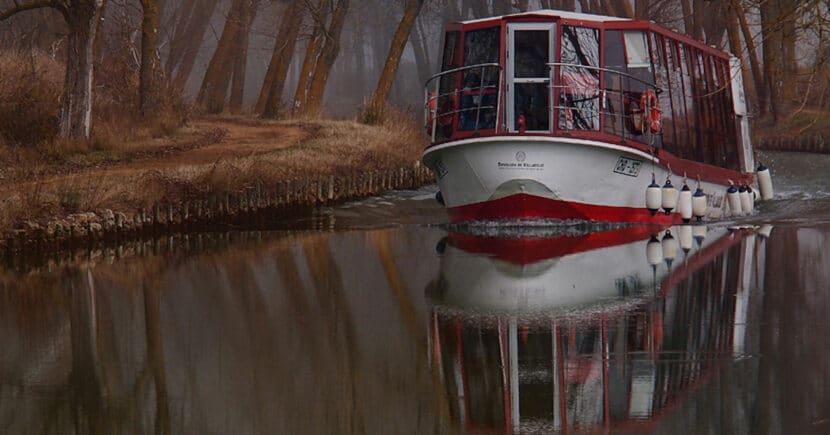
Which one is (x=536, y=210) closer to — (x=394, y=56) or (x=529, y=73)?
(x=529, y=73)

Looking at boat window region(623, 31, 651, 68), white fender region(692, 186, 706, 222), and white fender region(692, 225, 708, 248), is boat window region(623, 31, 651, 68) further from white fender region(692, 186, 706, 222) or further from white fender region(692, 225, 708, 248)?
white fender region(692, 225, 708, 248)

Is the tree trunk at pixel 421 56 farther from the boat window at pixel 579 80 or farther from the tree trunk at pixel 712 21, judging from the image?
the boat window at pixel 579 80

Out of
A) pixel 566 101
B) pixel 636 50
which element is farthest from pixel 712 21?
pixel 566 101

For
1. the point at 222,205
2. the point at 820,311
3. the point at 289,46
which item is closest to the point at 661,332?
the point at 820,311

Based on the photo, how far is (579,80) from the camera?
24797 mm

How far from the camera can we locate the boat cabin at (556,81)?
2445 centimetres

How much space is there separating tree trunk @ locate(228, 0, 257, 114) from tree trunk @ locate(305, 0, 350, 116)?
268cm

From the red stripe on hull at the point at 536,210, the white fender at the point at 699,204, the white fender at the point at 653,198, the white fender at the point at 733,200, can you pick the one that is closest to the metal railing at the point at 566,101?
the white fender at the point at 653,198

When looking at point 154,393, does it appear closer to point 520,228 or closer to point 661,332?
point 661,332

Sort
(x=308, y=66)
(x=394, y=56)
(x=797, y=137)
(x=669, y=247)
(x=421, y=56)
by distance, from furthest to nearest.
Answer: (x=421, y=56), (x=797, y=137), (x=308, y=66), (x=394, y=56), (x=669, y=247)

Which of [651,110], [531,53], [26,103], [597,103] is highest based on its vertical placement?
[531,53]

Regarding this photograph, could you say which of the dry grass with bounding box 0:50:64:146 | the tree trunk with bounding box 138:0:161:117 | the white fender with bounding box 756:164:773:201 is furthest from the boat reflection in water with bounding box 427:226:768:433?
the tree trunk with bounding box 138:0:161:117

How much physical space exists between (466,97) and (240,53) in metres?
26.3

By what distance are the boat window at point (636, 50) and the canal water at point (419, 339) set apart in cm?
469
